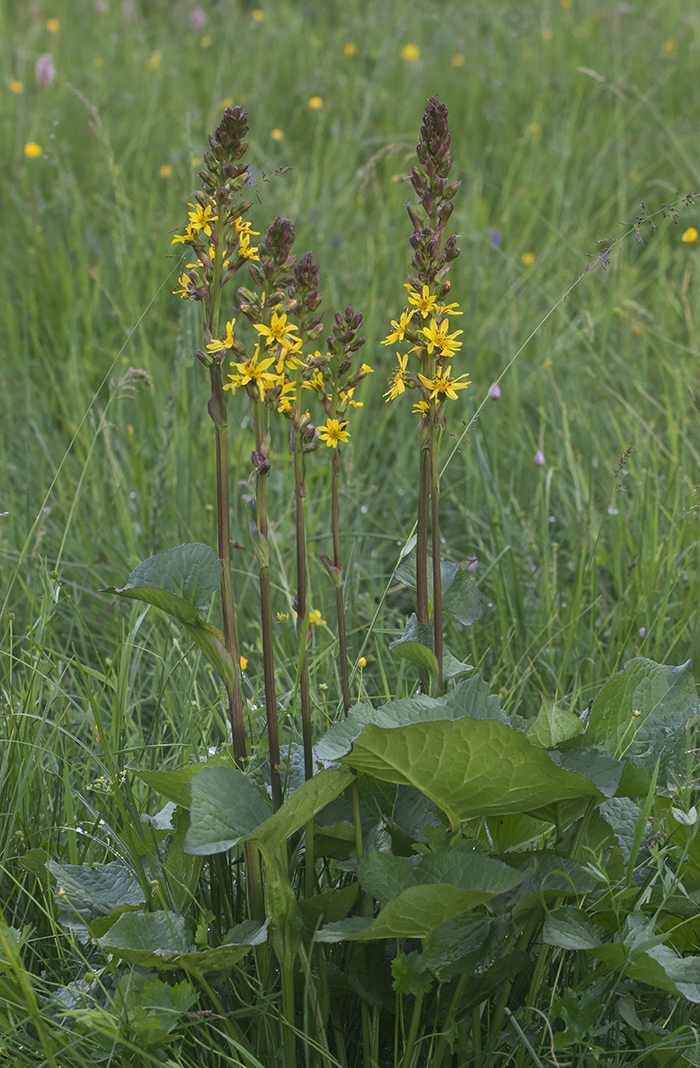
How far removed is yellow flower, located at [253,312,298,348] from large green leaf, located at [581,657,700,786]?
57cm

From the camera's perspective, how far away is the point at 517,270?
3660mm

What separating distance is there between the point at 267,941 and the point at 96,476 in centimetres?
173

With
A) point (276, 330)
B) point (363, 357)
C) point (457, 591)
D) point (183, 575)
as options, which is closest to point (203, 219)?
point (276, 330)

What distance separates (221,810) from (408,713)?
0.22m

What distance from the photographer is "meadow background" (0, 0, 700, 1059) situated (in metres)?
1.82

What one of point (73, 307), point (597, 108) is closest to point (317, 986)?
point (73, 307)

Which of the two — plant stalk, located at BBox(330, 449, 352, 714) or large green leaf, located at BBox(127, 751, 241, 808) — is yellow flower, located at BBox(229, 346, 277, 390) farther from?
large green leaf, located at BBox(127, 751, 241, 808)

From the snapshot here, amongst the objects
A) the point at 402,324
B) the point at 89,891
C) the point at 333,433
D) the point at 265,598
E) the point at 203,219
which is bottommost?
the point at 89,891

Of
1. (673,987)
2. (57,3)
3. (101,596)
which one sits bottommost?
(101,596)

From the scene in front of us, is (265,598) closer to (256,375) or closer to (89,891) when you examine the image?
(256,375)

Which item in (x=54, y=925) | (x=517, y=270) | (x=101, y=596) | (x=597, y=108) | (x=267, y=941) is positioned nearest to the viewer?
(x=267, y=941)

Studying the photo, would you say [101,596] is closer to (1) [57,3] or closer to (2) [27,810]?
(2) [27,810]

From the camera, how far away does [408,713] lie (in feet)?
3.40

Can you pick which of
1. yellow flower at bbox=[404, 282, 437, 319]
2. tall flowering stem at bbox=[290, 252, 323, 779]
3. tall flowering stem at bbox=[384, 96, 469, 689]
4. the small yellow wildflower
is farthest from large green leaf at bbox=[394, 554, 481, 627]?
the small yellow wildflower
